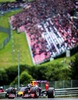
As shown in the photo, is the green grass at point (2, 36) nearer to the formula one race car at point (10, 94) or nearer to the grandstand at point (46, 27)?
Result: the grandstand at point (46, 27)

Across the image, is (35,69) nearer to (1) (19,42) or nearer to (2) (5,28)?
(1) (19,42)

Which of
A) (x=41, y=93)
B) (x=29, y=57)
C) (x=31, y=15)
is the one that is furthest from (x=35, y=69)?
(x=41, y=93)

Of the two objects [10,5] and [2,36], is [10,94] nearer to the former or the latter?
[2,36]

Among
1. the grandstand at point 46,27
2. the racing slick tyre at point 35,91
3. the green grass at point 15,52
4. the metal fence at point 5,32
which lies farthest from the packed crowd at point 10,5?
the racing slick tyre at point 35,91

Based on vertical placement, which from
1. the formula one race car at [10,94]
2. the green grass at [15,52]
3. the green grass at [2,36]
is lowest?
the formula one race car at [10,94]

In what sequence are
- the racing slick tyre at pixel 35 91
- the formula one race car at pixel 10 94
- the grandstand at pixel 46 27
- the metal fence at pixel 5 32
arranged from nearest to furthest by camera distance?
the racing slick tyre at pixel 35 91 < the formula one race car at pixel 10 94 < the grandstand at pixel 46 27 < the metal fence at pixel 5 32

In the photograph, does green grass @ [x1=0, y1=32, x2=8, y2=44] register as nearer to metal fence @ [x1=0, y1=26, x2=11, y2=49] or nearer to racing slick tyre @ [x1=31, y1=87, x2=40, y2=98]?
metal fence @ [x1=0, y1=26, x2=11, y2=49]

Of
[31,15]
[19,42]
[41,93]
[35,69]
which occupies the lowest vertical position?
[41,93]

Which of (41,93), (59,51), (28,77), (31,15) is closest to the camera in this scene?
(41,93)
